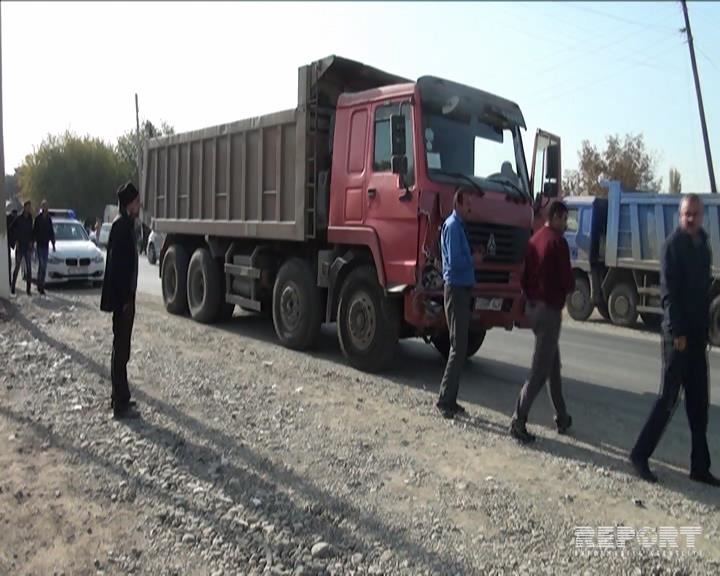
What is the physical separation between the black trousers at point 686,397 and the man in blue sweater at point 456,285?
5.52ft

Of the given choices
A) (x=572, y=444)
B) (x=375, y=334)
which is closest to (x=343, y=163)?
(x=375, y=334)

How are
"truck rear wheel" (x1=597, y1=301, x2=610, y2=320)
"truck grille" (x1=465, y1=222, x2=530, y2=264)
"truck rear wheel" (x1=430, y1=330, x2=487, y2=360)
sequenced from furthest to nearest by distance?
"truck rear wheel" (x1=597, y1=301, x2=610, y2=320), "truck rear wheel" (x1=430, y1=330, x2=487, y2=360), "truck grille" (x1=465, y1=222, x2=530, y2=264)

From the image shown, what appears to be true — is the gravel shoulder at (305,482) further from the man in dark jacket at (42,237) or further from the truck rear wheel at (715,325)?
the man in dark jacket at (42,237)

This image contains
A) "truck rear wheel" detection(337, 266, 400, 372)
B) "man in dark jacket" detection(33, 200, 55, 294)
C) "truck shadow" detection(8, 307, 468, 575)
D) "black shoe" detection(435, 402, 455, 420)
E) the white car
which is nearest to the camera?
"truck shadow" detection(8, 307, 468, 575)

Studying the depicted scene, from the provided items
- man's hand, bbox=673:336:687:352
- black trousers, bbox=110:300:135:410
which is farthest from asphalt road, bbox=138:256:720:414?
black trousers, bbox=110:300:135:410

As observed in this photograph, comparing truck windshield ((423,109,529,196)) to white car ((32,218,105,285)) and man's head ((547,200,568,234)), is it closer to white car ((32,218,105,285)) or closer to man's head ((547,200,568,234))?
man's head ((547,200,568,234))

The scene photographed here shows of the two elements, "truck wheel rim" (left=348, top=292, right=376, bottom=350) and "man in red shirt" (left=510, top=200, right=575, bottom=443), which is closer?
"man in red shirt" (left=510, top=200, right=575, bottom=443)

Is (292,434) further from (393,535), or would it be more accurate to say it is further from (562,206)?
(562,206)

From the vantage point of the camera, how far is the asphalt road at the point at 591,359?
8.07m

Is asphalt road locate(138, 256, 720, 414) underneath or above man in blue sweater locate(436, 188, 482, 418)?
underneath

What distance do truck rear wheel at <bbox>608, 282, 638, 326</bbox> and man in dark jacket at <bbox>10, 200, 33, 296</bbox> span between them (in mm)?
11777

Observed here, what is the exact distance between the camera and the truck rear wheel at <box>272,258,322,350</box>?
8727 millimetres

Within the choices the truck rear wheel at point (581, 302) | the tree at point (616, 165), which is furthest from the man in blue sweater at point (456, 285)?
the tree at point (616, 165)

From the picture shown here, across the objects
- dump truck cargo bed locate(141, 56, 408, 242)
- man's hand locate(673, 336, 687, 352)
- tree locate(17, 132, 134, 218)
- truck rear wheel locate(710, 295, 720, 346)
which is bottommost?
truck rear wheel locate(710, 295, 720, 346)
